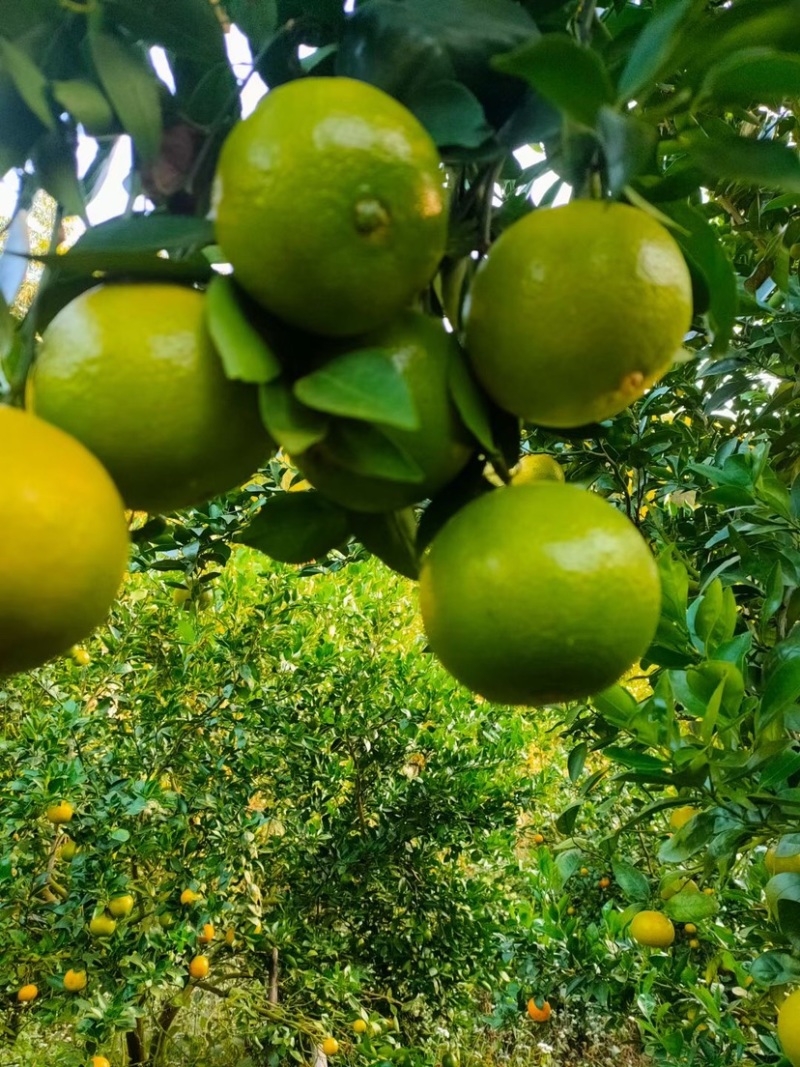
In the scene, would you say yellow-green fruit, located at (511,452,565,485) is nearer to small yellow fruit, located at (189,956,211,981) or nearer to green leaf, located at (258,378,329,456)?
green leaf, located at (258,378,329,456)

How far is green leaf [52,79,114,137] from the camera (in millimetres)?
448

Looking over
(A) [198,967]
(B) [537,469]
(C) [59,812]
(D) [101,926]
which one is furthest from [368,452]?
(A) [198,967]

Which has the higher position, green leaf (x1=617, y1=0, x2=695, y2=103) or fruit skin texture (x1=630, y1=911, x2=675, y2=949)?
green leaf (x1=617, y1=0, x2=695, y2=103)

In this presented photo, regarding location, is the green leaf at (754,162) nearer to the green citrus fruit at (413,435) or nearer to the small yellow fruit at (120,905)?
the green citrus fruit at (413,435)

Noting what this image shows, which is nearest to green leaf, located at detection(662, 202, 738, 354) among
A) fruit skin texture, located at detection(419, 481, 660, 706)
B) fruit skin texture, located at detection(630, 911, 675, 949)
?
fruit skin texture, located at detection(419, 481, 660, 706)

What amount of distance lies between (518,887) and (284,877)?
1.10 meters

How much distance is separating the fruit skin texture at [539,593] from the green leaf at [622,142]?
0.53ft

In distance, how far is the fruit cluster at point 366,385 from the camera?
377 millimetres

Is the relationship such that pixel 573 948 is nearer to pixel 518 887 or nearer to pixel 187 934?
pixel 518 887

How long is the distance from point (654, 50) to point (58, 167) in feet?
1.13

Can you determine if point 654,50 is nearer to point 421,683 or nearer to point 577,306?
point 577,306

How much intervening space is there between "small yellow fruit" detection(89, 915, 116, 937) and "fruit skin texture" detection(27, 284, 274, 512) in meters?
2.21

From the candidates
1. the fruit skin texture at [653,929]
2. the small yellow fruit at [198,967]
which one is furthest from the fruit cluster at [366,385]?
the small yellow fruit at [198,967]

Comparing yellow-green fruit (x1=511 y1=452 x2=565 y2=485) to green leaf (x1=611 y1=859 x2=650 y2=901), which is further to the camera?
green leaf (x1=611 y1=859 x2=650 y2=901)
